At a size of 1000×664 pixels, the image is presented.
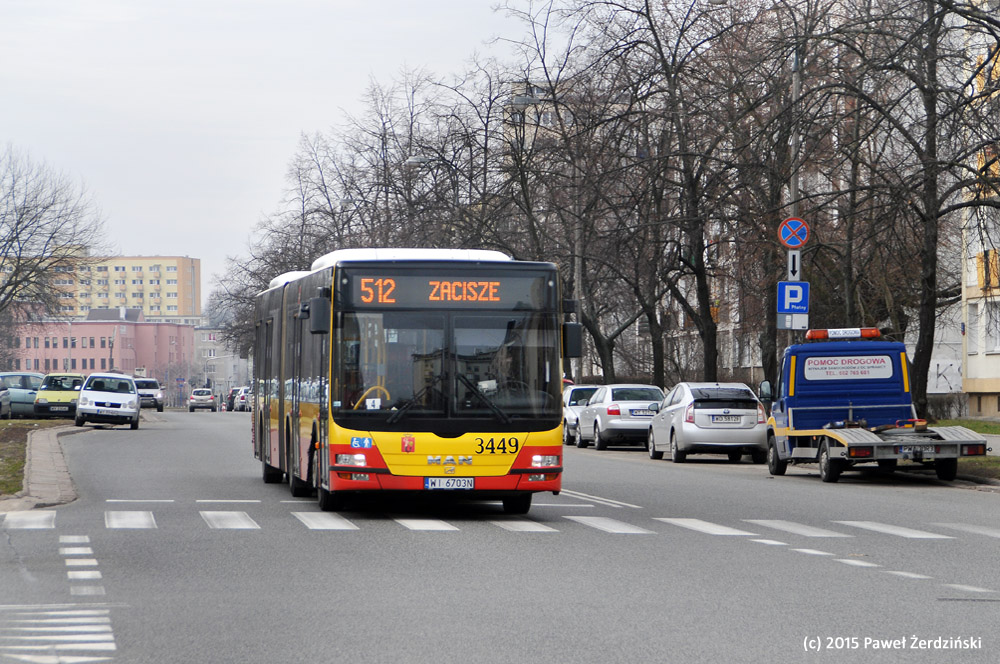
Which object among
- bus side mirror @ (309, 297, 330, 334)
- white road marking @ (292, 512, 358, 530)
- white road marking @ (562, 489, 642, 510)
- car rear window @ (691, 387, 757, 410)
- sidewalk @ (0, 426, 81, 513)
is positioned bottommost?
white road marking @ (562, 489, 642, 510)

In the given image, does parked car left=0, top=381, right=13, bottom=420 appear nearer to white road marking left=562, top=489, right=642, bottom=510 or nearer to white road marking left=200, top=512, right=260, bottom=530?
white road marking left=562, top=489, right=642, bottom=510

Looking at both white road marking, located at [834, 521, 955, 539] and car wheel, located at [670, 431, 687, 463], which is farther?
car wheel, located at [670, 431, 687, 463]

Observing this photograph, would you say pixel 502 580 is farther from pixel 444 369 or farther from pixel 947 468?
pixel 947 468

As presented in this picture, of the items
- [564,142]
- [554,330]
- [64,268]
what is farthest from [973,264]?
[554,330]

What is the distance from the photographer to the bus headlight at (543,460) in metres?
15.7

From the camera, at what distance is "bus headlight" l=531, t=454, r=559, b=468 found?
51.5 feet

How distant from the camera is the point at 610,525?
15.1 m

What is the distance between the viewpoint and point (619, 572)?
436 inches

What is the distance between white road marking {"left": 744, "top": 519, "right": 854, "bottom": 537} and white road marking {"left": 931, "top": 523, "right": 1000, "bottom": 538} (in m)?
1.30

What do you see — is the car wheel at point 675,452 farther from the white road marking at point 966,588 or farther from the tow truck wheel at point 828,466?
the white road marking at point 966,588

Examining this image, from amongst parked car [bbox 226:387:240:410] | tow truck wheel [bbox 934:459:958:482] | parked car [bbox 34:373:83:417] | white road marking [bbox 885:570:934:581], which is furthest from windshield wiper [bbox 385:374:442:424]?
parked car [bbox 226:387:240:410]

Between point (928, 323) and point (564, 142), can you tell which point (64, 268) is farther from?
point (928, 323)

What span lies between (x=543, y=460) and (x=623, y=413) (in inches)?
790

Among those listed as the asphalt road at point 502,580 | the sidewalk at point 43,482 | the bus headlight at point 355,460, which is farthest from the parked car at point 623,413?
the bus headlight at point 355,460
